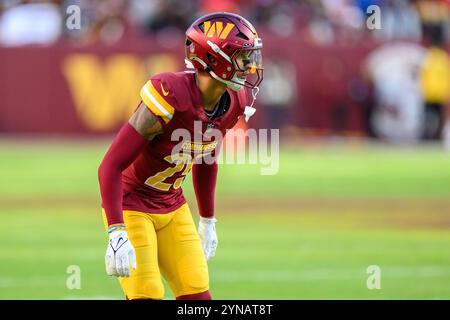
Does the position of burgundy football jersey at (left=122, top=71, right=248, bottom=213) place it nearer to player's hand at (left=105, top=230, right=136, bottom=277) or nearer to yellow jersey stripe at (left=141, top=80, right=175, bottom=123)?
yellow jersey stripe at (left=141, top=80, right=175, bottom=123)

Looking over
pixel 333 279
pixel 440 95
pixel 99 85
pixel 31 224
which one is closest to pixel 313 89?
pixel 440 95

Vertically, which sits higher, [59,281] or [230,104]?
[230,104]

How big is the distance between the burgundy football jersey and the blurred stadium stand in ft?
51.4

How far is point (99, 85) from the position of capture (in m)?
22.6

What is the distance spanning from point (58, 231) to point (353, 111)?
37.3 ft

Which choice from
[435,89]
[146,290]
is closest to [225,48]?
[146,290]

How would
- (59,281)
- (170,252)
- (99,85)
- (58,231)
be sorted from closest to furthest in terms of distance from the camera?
(170,252)
(59,281)
(58,231)
(99,85)

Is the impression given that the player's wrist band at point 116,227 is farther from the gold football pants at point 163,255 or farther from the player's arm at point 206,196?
the player's arm at point 206,196

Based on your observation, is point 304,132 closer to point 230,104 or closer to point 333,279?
point 333,279

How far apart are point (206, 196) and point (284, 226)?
6.07 m

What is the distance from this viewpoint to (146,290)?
6289 millimetres

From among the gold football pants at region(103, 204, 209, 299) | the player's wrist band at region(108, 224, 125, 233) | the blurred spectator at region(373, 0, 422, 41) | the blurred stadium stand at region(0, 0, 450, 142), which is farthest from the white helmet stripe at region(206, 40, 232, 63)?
the blurred spectator at region(373, 0, 422, 41)

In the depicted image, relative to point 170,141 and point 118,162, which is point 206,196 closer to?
point 170,141

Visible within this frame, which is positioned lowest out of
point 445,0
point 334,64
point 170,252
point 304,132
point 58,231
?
point 170,252
